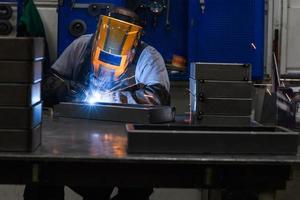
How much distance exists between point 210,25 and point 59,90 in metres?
1.00

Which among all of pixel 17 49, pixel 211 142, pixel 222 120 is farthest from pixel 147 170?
pixel 222 120

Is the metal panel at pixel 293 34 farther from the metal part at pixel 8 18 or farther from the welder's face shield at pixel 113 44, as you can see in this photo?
the metal part at pixel 8 18

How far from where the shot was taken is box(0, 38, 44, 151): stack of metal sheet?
1.34m

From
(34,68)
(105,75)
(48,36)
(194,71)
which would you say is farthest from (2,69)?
(48,36)

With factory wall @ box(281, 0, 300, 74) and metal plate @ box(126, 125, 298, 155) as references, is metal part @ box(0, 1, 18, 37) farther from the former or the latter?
metal plate @ box(126, 125, 298, 155)

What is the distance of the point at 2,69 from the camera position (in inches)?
52.7

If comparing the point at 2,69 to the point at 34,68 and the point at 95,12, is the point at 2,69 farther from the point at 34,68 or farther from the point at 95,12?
the point at 95,12

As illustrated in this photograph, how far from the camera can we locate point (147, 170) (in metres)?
1.31

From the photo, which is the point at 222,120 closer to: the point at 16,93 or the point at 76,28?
the point at 16,93

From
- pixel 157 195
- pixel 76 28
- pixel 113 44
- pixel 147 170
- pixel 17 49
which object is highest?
pixel 76 28

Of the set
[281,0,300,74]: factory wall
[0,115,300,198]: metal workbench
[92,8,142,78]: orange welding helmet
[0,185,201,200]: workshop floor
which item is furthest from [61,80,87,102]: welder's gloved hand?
[281,0,300,74]: factory wall

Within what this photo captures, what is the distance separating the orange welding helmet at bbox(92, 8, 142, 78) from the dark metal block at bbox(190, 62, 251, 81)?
674 mm

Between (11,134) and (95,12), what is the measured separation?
5.33 feet

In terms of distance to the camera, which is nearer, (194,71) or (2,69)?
(2,69)
